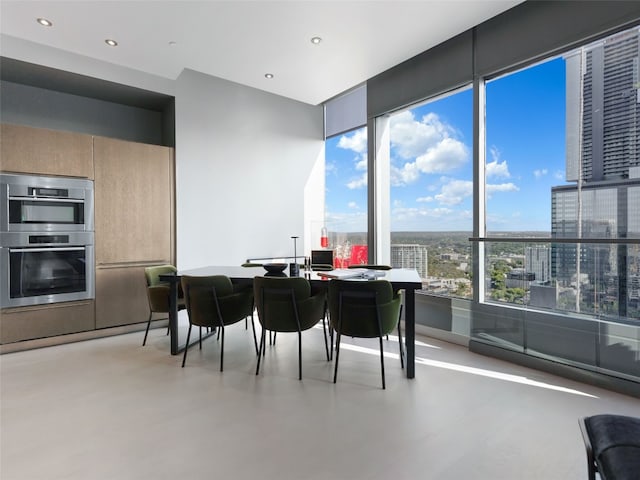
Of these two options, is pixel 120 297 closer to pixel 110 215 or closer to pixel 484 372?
pixel 110 215

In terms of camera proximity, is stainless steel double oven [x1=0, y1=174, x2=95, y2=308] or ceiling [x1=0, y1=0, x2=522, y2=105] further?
stainless steel double oven [x1=0, y1=174, x2=95, y2=308]

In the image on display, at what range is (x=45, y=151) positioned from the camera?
11.9ft

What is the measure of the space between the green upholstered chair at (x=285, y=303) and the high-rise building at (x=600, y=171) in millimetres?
2122

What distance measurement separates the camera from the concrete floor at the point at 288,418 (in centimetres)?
174

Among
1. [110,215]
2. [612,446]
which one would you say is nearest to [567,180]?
[612,446]

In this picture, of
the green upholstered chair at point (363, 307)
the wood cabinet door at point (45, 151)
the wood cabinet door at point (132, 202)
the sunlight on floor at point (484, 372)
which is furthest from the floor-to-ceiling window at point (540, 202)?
the wood cabinet door at point (45, 151)

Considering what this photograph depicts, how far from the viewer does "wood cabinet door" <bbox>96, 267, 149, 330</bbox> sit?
13.1 feet

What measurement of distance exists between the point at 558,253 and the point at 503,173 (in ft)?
Answer: 3.33

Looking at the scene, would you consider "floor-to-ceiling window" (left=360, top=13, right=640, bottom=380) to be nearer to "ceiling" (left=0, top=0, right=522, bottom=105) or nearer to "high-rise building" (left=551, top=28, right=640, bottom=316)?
"high-rise building" (left=551, top=28, right=640, bottom=316)

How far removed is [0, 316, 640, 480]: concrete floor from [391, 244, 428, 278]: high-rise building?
4.27 feet

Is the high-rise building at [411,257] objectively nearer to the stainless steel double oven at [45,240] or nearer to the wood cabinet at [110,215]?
the wood cabinet at [110,215]

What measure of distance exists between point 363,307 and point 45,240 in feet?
11.2

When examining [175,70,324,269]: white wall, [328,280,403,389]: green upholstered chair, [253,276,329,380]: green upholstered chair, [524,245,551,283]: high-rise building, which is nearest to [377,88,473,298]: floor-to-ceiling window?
[524,245,551,283]: high-rise building

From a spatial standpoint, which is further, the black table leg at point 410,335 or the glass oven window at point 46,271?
the glass oven window at point 46,271
